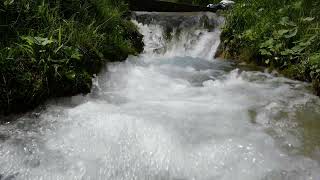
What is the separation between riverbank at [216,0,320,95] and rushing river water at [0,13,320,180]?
0.38m

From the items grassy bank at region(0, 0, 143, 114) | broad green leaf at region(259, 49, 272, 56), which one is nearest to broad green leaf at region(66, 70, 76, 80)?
grassy bank at region(0, 0, 143, 114)

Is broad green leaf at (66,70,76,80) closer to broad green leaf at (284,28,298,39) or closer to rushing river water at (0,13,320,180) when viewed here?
rushing river water at (0,13,320,180)

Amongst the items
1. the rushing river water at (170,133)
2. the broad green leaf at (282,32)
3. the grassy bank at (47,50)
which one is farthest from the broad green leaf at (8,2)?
the broad green leaf at (282,32)

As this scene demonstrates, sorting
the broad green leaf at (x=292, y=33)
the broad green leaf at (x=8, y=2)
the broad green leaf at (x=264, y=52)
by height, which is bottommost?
the broad green leaf at (x=264, y=52)

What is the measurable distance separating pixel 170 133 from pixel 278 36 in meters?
3.44

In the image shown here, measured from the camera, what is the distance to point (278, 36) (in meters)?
6.24

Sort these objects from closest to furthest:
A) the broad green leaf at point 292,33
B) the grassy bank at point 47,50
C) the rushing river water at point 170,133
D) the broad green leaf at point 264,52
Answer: the rushing river water at point 170,133
the grassy bank at point 47,50
the broad green leaf at point 292,33
the broad green leaf at point 264,52

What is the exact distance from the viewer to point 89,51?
5.35 m

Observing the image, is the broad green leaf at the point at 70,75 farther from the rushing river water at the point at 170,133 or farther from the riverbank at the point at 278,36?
the riverbank at the point at 278,36

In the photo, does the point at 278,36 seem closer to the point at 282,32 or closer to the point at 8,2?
the point at 282,32

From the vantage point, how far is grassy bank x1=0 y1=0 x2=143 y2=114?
4.12m

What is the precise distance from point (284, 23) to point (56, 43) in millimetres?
3708

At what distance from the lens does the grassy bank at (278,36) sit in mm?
5672

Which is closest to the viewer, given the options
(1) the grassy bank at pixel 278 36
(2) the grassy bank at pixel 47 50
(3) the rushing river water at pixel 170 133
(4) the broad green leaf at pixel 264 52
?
(3) the rushing river water at pixel 170 133
